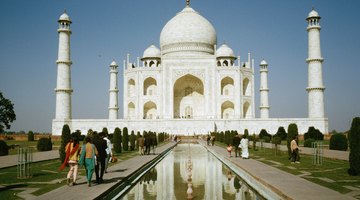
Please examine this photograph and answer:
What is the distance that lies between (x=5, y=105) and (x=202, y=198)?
25317 millimetres

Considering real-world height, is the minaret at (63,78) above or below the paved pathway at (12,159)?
above

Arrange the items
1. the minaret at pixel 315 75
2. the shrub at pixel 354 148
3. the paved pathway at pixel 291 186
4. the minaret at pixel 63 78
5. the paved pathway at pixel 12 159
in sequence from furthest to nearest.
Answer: the minaret at pixel 315 75
the minaret at pixel 63 78
the paved pathway at pixel 12 159
the shrub at pixel 354 148
the paved pathway at pixel 291 186

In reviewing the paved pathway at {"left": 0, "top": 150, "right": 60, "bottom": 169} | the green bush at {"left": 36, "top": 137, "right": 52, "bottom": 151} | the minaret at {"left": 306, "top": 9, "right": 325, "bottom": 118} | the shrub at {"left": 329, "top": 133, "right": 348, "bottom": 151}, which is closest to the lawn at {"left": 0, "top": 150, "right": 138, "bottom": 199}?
the paved pathway at {"left": 0, "top": 150, "right": 60, "bottom": 169}

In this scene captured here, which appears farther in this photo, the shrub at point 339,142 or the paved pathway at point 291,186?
the shrub at point 339,142

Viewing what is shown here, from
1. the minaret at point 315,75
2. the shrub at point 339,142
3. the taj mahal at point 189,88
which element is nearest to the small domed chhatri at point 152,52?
the taj mahal at point 189,88

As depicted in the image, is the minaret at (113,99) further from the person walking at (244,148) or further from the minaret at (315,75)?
the person walking at (244,148)

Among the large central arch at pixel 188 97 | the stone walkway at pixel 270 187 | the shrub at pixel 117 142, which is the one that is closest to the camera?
the stone walkway at pixel 270 187

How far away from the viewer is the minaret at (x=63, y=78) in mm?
30172

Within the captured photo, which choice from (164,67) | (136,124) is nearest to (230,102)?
(164,67)

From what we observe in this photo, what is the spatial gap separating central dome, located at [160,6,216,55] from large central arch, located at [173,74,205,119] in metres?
2.77

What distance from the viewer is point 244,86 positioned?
123ft

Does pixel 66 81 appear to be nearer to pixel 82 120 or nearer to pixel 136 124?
pixel 82 120

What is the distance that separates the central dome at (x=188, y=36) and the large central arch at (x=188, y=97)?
9.07ft

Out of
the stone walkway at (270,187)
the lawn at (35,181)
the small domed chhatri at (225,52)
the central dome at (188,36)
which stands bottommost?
the lawn at (35,181)
